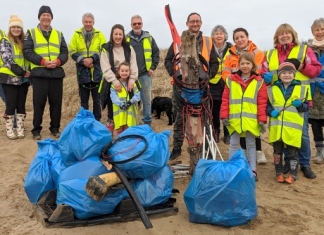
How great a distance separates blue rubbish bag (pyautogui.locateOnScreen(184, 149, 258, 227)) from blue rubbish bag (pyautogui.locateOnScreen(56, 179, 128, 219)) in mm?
752

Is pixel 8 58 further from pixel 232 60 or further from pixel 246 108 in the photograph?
pixel 246 108

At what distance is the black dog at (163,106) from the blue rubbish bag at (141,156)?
13.0ft

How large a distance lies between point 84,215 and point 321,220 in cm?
236

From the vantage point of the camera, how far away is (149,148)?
4020 millimetres

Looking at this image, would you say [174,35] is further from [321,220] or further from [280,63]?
[321,220]

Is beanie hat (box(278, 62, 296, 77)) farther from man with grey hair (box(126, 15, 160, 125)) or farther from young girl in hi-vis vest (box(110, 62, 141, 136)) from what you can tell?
man with grey hair (box(126, 15, 160, 125))

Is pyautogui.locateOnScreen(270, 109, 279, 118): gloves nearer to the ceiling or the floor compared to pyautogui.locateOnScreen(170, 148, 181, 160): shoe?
nearer to the ceiling

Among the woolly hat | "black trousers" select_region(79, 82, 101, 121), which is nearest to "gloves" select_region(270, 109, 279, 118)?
"black trousers" select_region(79, 82, 101, 121)

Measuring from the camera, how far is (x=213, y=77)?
6.20m

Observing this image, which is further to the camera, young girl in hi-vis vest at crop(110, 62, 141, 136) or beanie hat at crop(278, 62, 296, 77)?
young girl in hi-vis vest at crop(110, 62, 141, 136)

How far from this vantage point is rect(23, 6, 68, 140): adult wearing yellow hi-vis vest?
6.71m

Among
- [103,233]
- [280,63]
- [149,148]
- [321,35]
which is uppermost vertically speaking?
[321,35]

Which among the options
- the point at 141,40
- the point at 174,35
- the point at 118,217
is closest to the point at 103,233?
the point at 118,217

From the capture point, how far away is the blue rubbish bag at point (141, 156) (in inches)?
155
